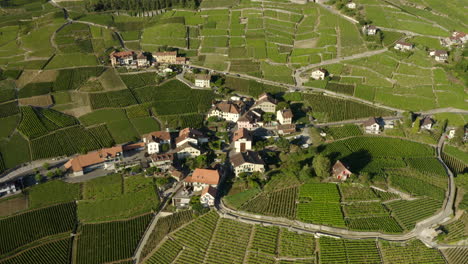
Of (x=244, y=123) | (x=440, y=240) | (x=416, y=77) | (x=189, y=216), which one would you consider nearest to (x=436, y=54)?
(x=416, y=77)

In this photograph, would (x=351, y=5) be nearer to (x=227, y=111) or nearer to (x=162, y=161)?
(x=227, y=111)

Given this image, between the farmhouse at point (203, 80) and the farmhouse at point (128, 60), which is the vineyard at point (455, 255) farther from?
the farmhouse at point (128, 60)

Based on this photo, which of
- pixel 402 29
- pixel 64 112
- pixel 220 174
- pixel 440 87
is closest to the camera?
pixel 220 174

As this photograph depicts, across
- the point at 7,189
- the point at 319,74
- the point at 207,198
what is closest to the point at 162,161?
the point at 207,198

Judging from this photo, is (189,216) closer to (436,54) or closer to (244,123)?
(244,123)

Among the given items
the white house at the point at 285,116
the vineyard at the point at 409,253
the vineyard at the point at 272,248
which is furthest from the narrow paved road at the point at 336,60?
the vineyard at the point at 409,253

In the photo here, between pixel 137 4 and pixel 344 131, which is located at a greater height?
pixel 137 4
